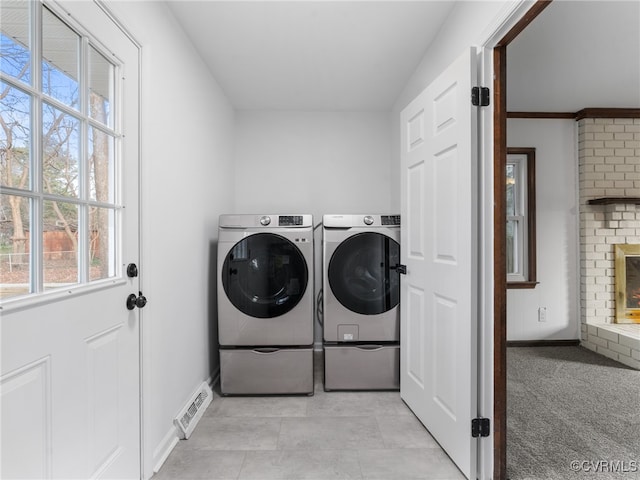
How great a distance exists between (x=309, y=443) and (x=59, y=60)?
200 centimetres

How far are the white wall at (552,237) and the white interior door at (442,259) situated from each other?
1.96 meters

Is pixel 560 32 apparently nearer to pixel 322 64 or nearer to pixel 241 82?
pixel 322 64

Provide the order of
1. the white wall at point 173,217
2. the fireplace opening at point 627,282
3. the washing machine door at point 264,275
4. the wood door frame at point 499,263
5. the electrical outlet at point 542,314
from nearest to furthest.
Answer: the wood door frame at point 499,263
the white wall at point 173,217
the washing machine door at point 264,275
the fireplace opening at point 627,282
the electrical outlet at point 542,314

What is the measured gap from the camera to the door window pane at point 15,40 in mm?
884

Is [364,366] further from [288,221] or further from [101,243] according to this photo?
[101,243]

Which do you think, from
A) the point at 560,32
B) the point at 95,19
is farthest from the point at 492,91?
the point at 95,19

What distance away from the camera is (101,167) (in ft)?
4.23

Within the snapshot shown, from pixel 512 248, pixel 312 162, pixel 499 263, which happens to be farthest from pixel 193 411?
pixel 512 248

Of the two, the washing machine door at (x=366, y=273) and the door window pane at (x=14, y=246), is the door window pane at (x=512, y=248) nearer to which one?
the washing machine door at (x=366, y=273)

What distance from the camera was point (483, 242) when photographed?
150cm

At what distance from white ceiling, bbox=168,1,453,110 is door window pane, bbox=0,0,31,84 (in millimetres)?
1038

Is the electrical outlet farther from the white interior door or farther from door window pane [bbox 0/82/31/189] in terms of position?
door window pane [bbox 0/82/31/189]

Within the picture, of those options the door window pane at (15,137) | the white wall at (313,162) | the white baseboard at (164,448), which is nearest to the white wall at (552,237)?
the white wall at (313,162)

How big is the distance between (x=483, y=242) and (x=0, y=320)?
5.51ft
